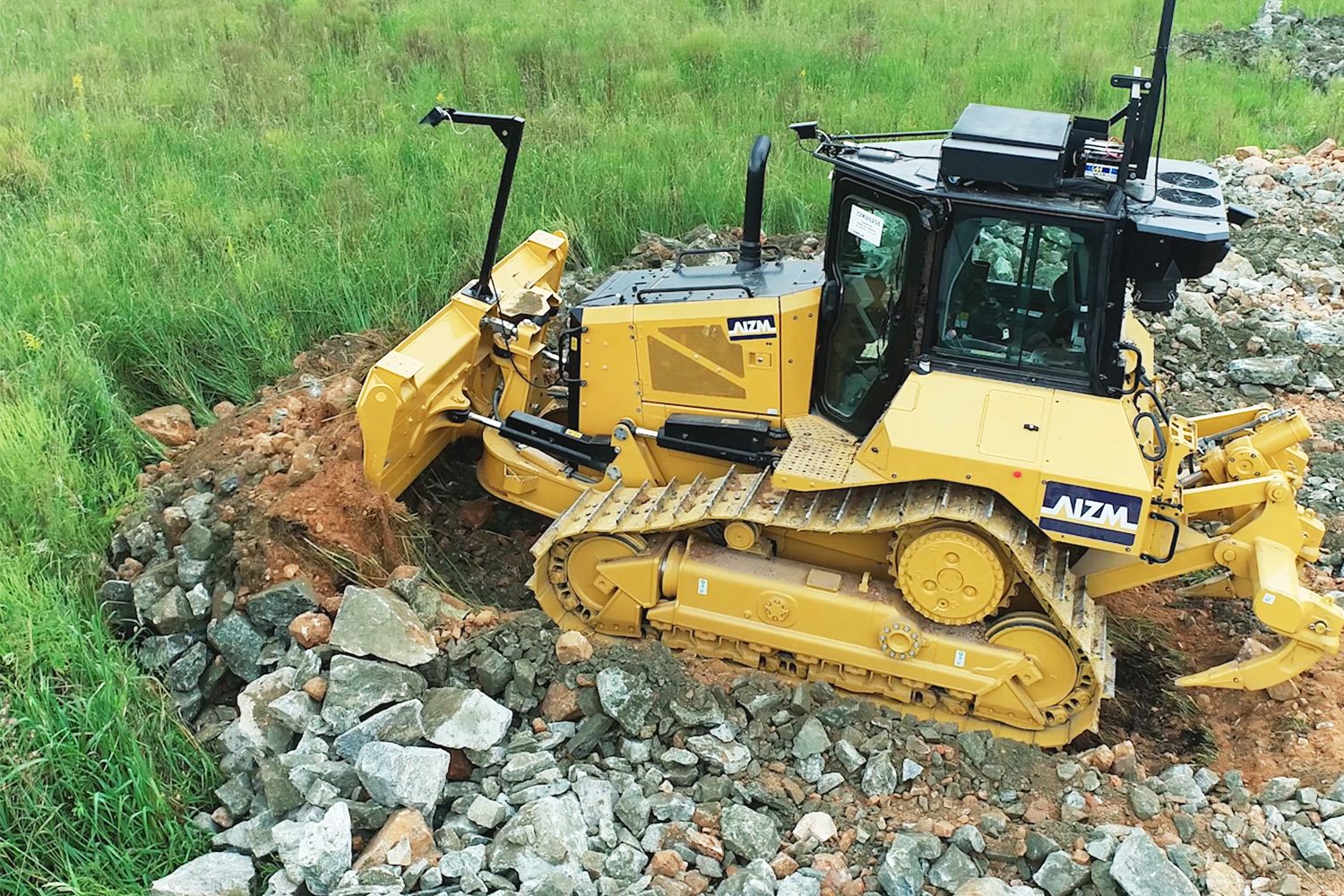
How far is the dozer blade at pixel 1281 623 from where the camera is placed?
4352 millimetres

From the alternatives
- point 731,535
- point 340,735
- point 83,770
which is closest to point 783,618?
point 731,535

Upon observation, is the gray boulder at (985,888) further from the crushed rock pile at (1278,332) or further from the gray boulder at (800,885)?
the crushed rock pile at (1278,332)

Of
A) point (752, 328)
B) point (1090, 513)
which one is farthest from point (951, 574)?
point (752, 328)

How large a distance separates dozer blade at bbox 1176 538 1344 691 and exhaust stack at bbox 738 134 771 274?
265 cm

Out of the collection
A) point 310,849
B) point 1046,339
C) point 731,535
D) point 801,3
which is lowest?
point 310,849

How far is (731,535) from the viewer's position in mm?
4973

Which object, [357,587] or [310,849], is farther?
[357,587]

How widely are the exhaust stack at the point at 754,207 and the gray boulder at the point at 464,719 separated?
247 cm

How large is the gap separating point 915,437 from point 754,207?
1.47 metres

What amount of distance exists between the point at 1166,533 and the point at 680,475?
228 centimetres

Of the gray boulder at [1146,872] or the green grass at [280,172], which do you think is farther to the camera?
the green grass at [280,172]

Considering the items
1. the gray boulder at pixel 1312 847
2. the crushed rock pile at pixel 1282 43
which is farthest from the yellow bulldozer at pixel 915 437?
the crushed rock pile at pixel 1282 43

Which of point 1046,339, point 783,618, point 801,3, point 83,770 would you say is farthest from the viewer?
point 801,3

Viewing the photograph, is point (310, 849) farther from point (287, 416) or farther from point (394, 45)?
point (394, 45)
